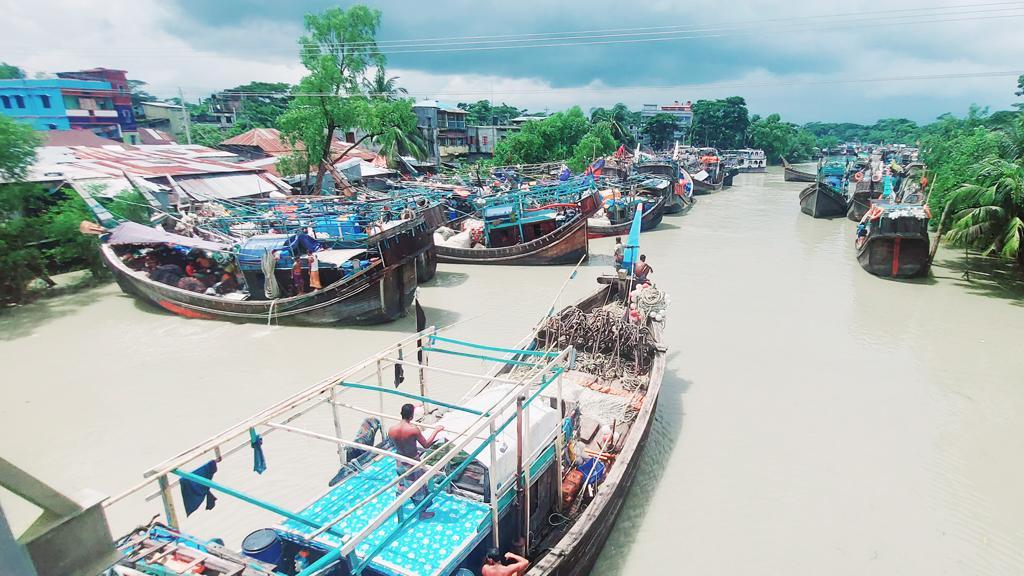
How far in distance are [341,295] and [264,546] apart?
8.64 meters

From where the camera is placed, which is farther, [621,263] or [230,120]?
[230,120]

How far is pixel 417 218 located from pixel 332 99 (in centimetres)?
1472

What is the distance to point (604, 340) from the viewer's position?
8.96m

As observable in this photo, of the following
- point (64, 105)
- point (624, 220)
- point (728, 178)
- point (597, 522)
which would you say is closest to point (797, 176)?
point (728, 178)

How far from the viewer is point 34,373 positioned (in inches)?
411

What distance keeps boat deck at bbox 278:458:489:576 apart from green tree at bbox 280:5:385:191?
22217mm

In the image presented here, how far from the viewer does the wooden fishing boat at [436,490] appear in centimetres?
361

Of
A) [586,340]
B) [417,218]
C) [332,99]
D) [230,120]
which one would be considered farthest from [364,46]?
[230,120]

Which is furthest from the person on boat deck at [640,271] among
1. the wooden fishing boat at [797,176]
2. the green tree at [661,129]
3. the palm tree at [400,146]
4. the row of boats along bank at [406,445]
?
the green tree at [661,129]

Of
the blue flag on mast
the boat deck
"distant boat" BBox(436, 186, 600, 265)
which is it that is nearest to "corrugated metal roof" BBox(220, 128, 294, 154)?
"distant boat" BBox(436, 186, 600, 265)

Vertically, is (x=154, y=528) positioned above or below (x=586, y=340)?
above

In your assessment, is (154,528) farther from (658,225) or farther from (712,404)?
(658,225)

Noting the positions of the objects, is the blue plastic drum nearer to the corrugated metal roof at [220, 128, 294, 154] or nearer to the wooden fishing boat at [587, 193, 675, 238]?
the wooden fishing boat at [587, 193, 675, 238]

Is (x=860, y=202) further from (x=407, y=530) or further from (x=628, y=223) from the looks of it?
(x=407, y=530)
